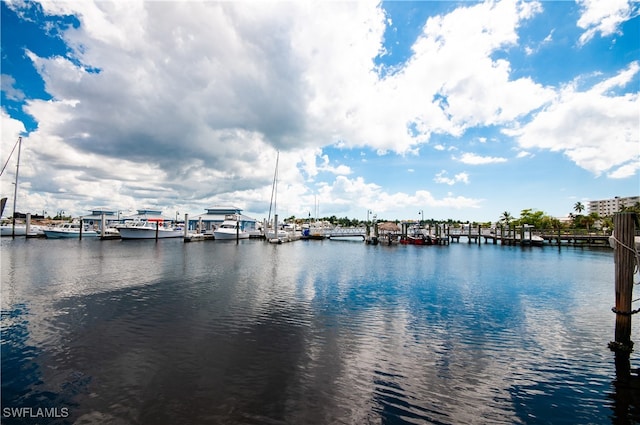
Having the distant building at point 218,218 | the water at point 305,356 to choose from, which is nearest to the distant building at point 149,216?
the distant building at point 218,218

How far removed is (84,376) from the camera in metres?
9.91

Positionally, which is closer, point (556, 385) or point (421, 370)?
point (556, 385)

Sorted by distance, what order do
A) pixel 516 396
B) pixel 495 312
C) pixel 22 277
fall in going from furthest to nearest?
pixel 22 277 < pixel 495 312 < pixel 516 396

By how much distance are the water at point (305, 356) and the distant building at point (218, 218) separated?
107202 millimetres

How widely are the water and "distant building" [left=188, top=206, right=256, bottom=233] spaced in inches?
4221

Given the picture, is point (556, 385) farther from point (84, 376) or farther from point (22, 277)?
point (22, 277)

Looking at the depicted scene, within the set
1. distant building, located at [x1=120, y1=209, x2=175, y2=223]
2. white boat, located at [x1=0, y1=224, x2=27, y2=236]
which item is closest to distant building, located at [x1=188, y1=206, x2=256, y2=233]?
distant building, located at [x1=120, y1=209, x2=175, y2=223]

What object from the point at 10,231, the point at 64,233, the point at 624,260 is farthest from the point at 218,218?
the point at 624,260

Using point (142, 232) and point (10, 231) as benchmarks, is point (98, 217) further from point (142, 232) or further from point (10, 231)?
point (142, 232)

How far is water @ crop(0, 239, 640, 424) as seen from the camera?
8.49 meters

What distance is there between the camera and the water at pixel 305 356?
8.49 metres

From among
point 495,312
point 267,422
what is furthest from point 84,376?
point 495,312

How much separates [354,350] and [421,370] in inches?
109

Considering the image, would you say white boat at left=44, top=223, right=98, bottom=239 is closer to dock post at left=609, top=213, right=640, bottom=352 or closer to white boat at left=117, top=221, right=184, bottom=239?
white boat at left=117, top=221, right=184, bottom=239
